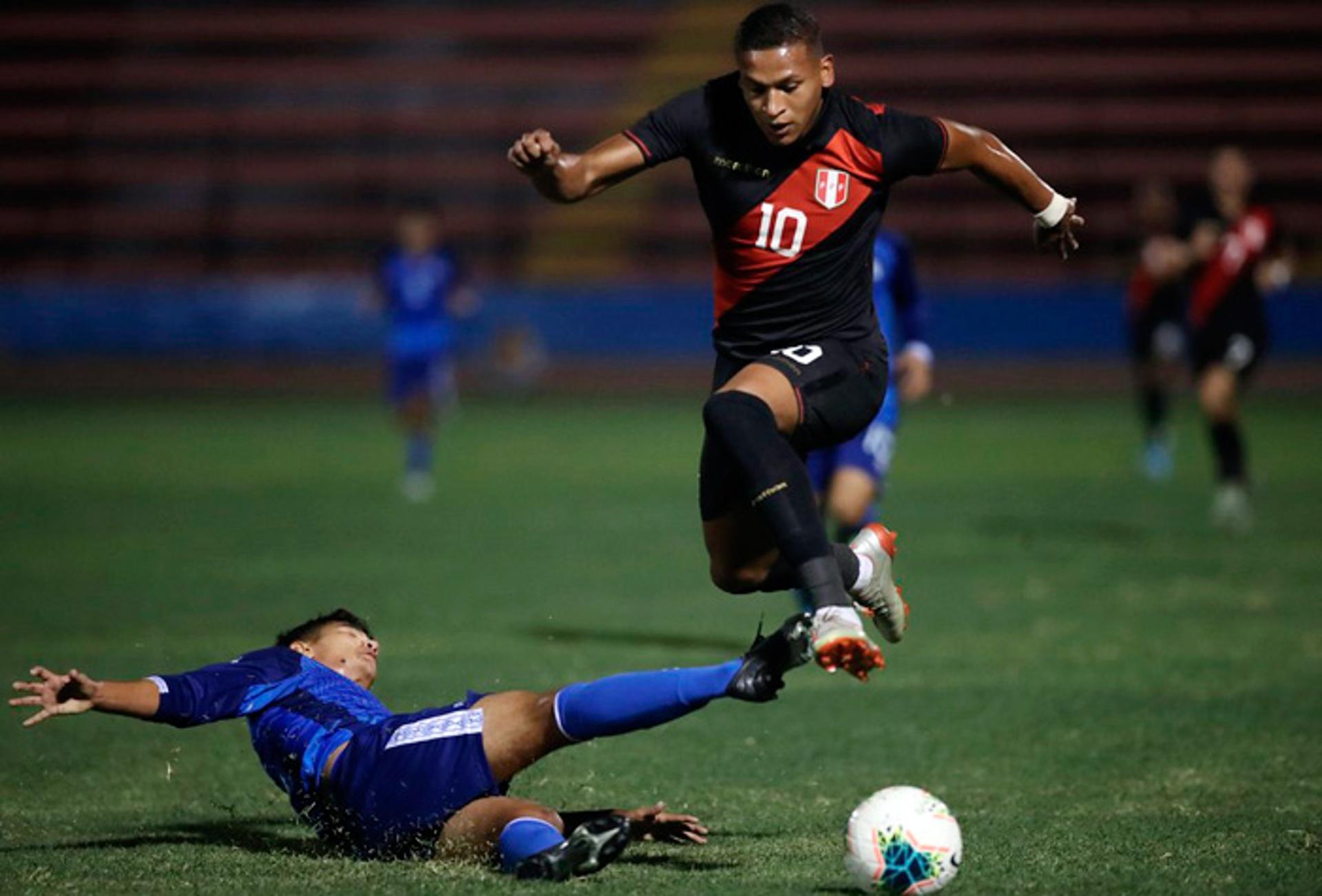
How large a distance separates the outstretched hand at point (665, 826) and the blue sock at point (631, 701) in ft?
0.89

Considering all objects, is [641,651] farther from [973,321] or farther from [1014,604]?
[973,321]

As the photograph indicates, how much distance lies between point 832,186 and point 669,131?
1.82 ft

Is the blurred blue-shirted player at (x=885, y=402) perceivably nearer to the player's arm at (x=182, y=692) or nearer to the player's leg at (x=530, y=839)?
the player's arm at (x=182, y=692)

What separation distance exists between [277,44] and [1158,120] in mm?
14956

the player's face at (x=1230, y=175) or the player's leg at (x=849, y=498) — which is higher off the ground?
the player's face at (x=1230, y=175)

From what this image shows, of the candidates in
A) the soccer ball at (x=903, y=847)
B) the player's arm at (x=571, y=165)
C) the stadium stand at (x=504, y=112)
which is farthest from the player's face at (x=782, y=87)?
the stadium stand at (x=504, y=112)

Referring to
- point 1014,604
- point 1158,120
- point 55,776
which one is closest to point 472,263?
point 1158,120

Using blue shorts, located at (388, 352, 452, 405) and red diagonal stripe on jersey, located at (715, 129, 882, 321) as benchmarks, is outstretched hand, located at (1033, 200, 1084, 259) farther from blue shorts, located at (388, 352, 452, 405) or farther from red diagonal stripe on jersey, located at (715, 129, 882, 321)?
blue shorts, located at (388, 352, 452, 405)

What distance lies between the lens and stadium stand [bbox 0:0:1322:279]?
30.6 m

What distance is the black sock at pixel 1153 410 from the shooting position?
1792cm

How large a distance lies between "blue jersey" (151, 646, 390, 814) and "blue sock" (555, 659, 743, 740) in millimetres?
589

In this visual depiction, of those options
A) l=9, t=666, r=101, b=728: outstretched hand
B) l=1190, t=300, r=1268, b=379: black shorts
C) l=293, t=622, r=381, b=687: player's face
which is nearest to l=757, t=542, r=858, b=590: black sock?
l=293, t=622, r=381, b=687: player's face

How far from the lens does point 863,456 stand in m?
9.42

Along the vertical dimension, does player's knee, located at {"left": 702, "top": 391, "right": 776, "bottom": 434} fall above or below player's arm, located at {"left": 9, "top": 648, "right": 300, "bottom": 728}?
above
